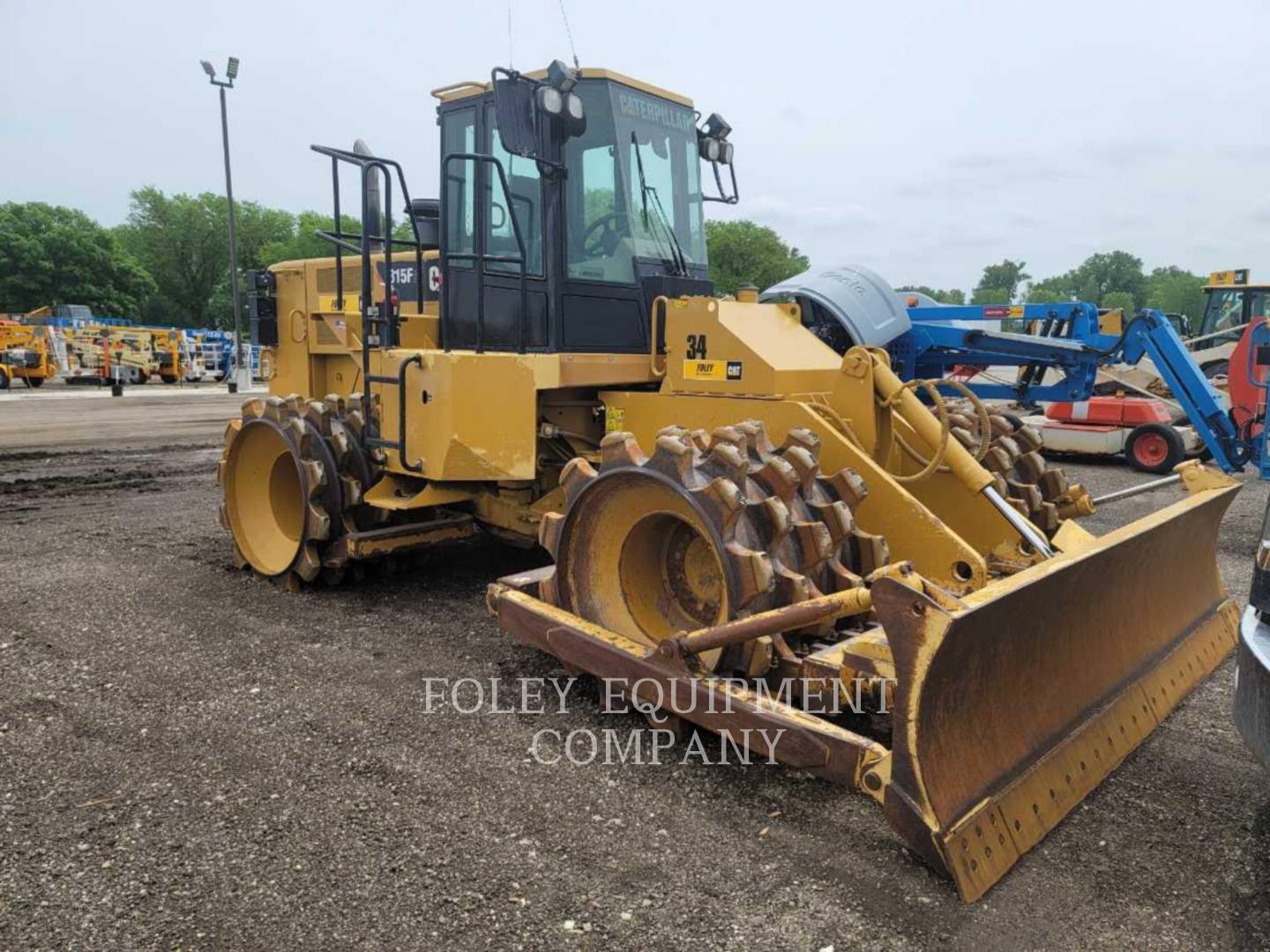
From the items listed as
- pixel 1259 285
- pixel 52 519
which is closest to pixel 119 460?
pixel 52 519

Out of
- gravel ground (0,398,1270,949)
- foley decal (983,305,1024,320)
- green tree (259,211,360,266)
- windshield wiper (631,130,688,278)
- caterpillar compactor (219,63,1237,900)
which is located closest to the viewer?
gravel ground (0,398,1270,949)

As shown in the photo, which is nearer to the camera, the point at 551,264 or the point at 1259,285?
the point at 551,264

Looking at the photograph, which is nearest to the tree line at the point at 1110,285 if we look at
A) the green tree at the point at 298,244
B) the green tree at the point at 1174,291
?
the green tree at the point at 1174,291

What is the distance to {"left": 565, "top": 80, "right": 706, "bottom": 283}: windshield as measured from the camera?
5.21m

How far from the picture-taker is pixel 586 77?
17.0ft

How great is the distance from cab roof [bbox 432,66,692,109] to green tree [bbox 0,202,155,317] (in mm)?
54861

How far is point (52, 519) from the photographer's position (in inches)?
318

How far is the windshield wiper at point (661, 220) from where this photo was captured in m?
5.30

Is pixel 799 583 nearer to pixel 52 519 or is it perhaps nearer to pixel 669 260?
pixel 669 260

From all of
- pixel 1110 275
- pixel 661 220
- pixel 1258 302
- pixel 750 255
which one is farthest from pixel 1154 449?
pixel 1110 275

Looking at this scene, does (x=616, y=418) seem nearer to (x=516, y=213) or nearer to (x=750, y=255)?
(x=516, y=213)

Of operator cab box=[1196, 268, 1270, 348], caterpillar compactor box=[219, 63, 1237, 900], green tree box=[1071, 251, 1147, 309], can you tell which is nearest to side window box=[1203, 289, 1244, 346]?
operator cab box=[1196, 268, 1270, 348]

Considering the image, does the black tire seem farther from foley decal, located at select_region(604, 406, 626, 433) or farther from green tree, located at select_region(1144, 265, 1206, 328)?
green tree, located at select_region(1144, 265, 1206, 328)

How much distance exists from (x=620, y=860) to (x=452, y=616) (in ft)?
8.77
